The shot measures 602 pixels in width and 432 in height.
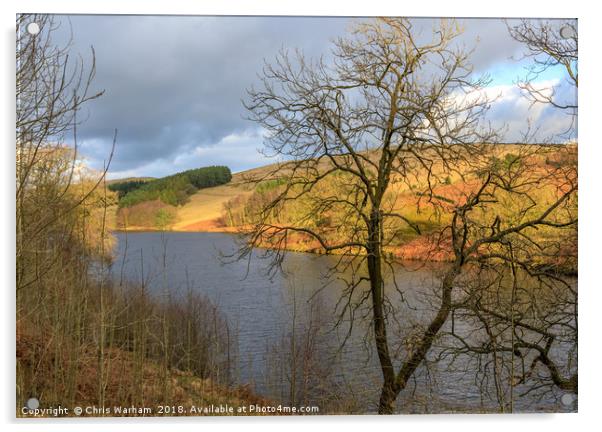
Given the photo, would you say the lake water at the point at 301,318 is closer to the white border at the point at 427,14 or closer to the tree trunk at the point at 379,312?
the tree trunk at the point at 379,312

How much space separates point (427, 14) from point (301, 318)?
3.34 meters

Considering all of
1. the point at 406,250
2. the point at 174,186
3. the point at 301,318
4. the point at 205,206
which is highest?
the point at 174,186

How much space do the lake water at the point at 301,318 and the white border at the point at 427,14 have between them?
101 centimetres

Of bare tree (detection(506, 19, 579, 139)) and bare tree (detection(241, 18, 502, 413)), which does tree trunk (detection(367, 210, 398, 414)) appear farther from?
bare tree (detection(506, 19, 579, 139))

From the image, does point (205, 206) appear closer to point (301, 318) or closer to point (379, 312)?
point (301, 318)

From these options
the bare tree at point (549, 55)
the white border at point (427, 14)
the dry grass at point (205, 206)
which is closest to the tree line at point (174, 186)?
the dry grass at point (205, 206)

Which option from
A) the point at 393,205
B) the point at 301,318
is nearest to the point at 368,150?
the point at 393,205

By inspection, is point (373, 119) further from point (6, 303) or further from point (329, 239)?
point (6, 303)

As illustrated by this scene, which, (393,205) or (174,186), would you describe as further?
(393,205)

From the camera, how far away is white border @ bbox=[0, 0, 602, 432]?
471 centimetres

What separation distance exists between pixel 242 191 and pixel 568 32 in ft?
10.9

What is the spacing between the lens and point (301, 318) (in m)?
6.52
